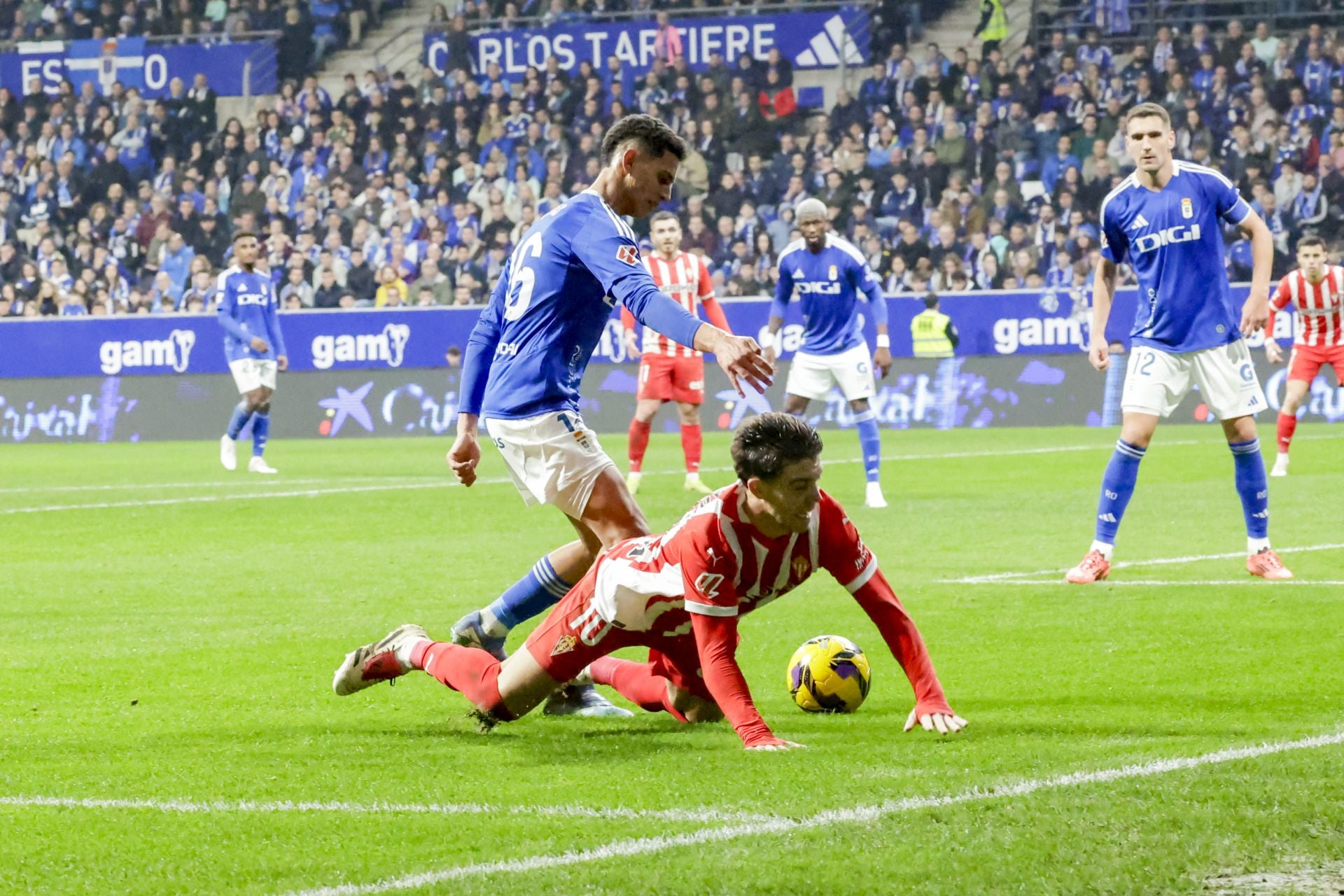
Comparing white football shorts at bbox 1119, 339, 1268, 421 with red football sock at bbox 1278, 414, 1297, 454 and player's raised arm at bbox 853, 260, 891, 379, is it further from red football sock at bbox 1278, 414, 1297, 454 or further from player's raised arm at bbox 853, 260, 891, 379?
red football sock at bbox 1278, 414, 1297, 454

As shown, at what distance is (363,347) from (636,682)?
1981 cm

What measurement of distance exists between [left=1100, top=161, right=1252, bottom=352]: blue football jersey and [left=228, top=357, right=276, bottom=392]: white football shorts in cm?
1244

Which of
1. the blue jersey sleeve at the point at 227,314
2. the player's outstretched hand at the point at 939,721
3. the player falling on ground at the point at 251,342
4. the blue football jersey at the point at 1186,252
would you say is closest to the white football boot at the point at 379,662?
the player's outstretched hand at the point at 939,721

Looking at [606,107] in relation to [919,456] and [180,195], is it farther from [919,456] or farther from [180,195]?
[919,456]

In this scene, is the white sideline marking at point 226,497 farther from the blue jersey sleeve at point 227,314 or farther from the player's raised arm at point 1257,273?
the player's raised arm at point 1257,273

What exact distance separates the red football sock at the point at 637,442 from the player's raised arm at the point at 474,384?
357 inches

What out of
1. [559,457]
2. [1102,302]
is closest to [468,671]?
[559,457]

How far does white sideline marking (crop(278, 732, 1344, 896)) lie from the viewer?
3906mm

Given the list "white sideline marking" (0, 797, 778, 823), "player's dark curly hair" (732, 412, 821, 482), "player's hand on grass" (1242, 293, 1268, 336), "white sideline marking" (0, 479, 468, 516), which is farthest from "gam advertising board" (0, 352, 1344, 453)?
"white sideline marking" (0, 797, 778, 823)

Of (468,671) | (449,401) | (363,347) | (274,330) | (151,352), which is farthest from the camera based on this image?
(151,352)

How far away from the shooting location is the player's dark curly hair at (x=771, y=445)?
507 cm

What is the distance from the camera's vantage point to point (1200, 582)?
9375mm

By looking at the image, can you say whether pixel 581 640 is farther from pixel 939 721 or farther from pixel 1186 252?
pixel 1186 252

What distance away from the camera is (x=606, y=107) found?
1187 inches
